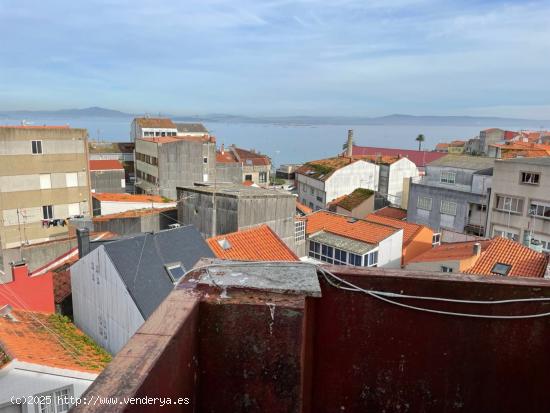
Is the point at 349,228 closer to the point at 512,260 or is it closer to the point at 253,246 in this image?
the point at 512,260

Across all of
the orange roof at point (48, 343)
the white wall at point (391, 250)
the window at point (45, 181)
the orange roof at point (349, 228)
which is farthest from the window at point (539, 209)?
the window at point (45, 181)

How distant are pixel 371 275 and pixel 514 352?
1.33 meters

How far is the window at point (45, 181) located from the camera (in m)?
31.1

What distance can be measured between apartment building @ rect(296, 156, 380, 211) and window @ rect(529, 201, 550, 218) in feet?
61.5

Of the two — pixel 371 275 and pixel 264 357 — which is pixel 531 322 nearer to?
pixel 371 275

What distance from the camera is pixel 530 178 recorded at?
93.7 feet

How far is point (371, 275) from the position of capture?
3.70 m

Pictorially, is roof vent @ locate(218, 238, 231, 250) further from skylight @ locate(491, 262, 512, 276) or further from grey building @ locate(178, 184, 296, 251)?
skylight @ locate(491, 262, 512, 276)

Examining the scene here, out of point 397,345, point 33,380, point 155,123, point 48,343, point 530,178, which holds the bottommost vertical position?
point 48,343

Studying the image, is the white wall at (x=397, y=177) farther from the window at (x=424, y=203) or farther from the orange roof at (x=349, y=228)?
the orange roof at (x=349, y=228)

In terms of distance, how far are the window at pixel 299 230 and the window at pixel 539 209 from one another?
1616cm

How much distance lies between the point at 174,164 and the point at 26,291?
32431mm

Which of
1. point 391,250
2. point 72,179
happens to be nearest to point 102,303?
point 391,250

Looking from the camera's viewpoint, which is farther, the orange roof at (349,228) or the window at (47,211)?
the window at (47,211)
